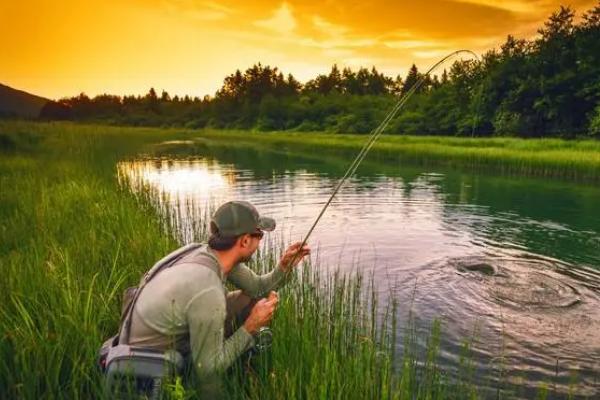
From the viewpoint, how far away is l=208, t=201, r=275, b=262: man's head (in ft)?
10.7

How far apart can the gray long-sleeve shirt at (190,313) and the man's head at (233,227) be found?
17 centimetres

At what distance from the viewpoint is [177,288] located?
2.90 m

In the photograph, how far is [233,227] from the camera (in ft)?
10.6

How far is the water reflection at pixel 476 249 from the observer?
622 centimetres

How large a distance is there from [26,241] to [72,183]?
15.8ft


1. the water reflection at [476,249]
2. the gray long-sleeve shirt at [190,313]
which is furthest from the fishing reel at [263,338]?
the water reflection at [476,249]

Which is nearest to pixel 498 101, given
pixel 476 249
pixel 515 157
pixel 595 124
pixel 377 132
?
pixel 595 124

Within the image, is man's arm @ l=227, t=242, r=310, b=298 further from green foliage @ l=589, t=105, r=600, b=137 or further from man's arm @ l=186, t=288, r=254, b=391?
green foliage @ l=589, t=105, r=600, b=137

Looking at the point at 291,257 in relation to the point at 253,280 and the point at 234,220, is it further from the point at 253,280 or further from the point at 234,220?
the point at 234,220

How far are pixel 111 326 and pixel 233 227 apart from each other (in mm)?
1948

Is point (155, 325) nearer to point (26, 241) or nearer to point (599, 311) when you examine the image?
point (26, 241)

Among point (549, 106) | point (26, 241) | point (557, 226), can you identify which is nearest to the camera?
point (26, 241)

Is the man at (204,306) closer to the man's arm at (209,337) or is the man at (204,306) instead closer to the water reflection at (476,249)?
the man's arm at (209,337)

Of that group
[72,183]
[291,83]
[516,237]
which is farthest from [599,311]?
[291,83]
